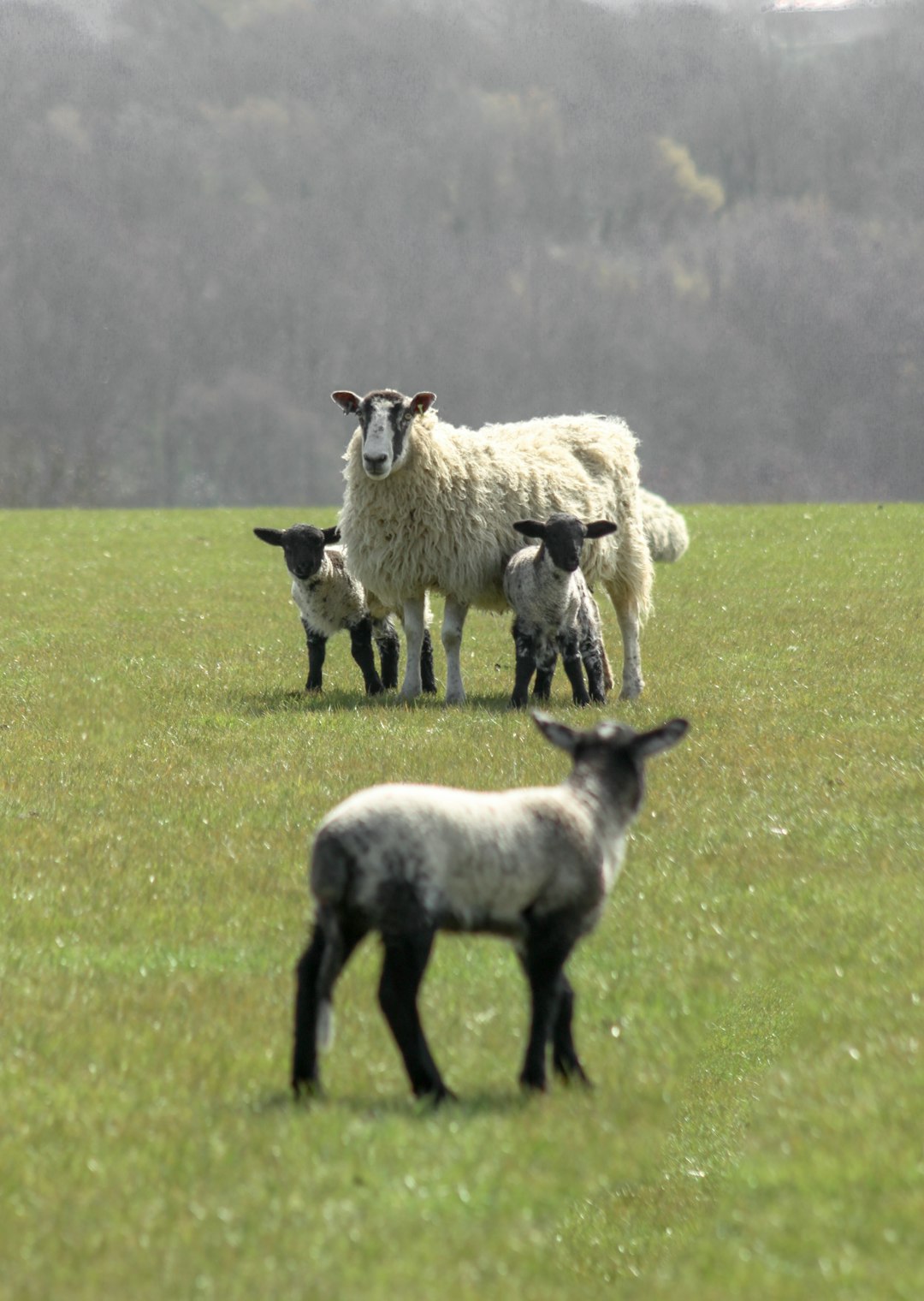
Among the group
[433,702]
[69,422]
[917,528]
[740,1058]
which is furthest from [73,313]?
[740,1058]

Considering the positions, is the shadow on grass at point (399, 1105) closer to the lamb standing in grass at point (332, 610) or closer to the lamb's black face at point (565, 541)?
A: the lamb's black face at point (565, 541)

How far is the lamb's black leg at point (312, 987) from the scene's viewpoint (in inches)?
160

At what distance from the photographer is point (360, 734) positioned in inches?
422

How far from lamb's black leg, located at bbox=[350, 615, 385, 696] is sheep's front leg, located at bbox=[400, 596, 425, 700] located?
54cm

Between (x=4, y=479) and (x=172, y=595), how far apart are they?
2697 inches

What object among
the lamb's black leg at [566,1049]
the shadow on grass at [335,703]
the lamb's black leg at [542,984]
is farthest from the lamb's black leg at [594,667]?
the lamb's black leg at [542,984]

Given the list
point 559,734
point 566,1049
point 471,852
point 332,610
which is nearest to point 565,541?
point 332,610

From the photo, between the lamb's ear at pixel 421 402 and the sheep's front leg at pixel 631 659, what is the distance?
273cm

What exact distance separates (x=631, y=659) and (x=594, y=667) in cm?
119

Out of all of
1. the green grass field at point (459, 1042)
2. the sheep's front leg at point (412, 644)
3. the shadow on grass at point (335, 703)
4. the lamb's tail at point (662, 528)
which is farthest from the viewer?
the lamb's tail at point (662, 528)

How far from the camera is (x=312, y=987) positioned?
415 centimetres

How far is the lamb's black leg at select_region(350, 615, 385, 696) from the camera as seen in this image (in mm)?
13445

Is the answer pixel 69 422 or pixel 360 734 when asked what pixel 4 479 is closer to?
pixel 69 422

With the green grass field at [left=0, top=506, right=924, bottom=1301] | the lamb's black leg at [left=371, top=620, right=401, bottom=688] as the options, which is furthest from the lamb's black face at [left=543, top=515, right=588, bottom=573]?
the lamb's black leg at [left=371, top=620, right=401, bottom=688]
